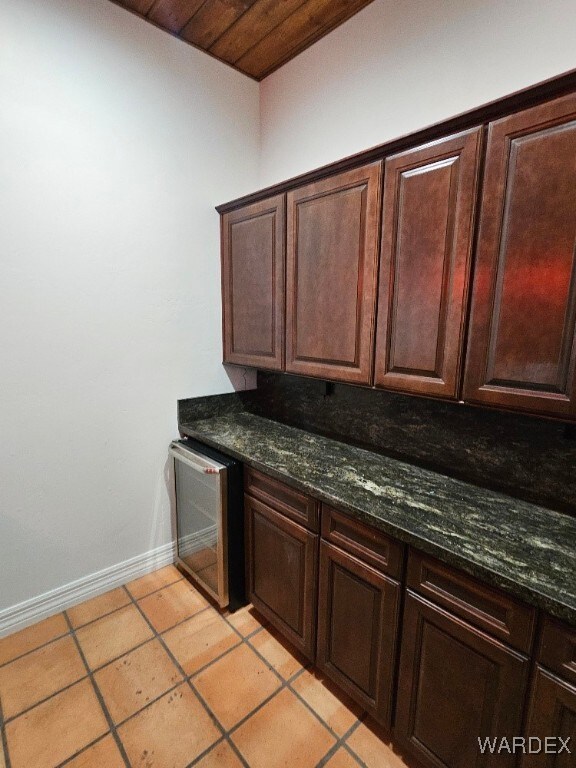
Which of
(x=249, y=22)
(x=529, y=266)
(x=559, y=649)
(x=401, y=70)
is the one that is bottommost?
(x=559, y=649)

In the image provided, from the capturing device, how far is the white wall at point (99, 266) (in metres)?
1.64

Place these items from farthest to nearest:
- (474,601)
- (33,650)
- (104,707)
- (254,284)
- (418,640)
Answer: (254,284) → (33,650) → (104,707) → (418,640) → (474,601)

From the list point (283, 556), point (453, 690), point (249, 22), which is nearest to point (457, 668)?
point (453, 690)

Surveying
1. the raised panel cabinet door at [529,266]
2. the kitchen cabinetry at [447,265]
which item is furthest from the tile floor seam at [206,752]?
the raised panel cabinet door at [529,266]

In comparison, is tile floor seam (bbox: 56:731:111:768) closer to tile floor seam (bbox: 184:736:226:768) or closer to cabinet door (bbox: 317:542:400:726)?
tile floor seam (bbox: 184:736:226:768)

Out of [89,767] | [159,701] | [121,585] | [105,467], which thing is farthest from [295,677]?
[105,467]

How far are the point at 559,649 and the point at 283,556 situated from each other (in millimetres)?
1022

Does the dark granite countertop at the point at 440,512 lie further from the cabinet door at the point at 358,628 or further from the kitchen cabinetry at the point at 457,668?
the cabinet door at the point at 358,628

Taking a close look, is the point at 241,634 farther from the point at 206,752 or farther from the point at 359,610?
the point at 359,610

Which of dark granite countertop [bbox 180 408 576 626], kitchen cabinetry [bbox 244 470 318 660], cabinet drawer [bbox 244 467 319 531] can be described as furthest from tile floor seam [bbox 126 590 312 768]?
dark granite countertop [bbox 180 408 576 626]

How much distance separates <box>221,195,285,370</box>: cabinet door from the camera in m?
1.90

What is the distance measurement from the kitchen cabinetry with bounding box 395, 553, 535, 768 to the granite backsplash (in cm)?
56

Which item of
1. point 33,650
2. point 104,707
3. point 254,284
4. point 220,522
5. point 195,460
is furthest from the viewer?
point 254,284

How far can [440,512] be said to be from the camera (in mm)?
1285
